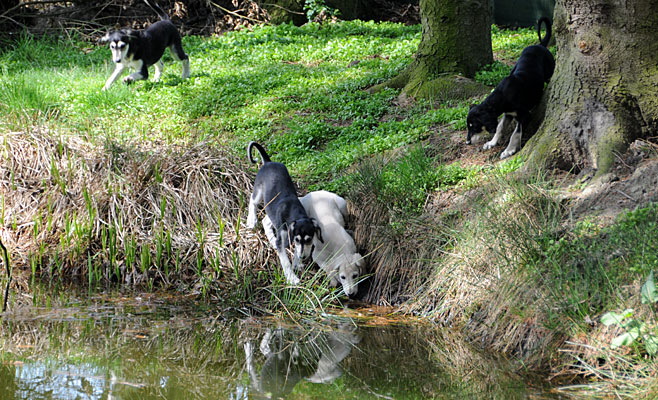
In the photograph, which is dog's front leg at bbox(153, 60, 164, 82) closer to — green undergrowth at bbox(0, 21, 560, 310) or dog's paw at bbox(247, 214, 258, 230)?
green undergrowth at bbox(0, 21, 560, 310)

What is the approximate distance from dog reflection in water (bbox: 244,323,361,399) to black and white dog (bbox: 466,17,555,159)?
2.64m

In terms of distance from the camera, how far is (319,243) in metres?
6.82

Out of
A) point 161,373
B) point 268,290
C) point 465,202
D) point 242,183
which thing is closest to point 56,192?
point 242,183

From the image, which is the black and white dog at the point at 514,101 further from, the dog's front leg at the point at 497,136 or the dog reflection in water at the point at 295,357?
the dog reflection in water at the point at 295,357

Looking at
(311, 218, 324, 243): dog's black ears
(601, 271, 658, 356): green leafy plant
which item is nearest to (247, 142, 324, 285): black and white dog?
(311, 218, 324, 243): dog's black ears

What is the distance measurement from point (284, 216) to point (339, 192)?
3.39ft

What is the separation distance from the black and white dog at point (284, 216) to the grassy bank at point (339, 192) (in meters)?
0.21

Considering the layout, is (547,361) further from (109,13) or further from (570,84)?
(109,13)

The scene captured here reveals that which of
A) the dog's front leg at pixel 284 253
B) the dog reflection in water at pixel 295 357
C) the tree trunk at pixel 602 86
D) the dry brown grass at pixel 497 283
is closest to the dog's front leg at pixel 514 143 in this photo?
the tree trunk at pixel 602 86

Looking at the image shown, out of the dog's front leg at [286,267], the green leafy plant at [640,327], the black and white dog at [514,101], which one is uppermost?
the black and white dog at [514,101]

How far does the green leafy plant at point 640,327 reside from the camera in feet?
13.6

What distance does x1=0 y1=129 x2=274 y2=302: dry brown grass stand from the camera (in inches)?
276

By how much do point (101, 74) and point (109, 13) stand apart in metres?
4.91

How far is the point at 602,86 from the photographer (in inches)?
250
